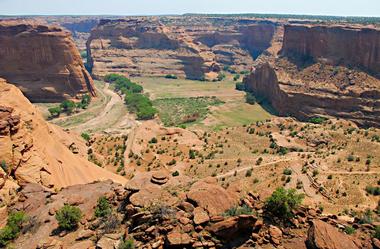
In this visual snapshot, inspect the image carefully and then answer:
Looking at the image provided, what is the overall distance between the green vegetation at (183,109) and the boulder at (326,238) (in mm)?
65194

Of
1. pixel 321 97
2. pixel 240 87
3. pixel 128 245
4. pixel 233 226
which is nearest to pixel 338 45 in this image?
pixel 321 97

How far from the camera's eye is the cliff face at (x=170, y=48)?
480ft

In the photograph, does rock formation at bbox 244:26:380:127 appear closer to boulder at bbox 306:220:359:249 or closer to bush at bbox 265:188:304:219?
bush at bbox 265:188:304:219

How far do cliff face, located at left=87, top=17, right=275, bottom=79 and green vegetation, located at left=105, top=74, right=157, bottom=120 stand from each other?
1438cm

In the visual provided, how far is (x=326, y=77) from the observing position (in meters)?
89.0

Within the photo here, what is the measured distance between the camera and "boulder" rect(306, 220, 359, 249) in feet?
56.4

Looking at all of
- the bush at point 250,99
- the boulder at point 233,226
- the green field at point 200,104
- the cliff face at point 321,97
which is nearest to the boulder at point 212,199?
the boulder at point 233,226

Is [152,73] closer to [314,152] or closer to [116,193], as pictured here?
[314,152]

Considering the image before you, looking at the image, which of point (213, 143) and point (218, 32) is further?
point (218, 32)

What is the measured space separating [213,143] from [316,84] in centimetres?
4060

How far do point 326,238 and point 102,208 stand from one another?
13080 mm

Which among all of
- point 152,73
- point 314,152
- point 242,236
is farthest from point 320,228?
point 152,73

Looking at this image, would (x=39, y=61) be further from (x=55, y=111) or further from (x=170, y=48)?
(x=170, y=48)

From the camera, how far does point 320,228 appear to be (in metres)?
17.9
